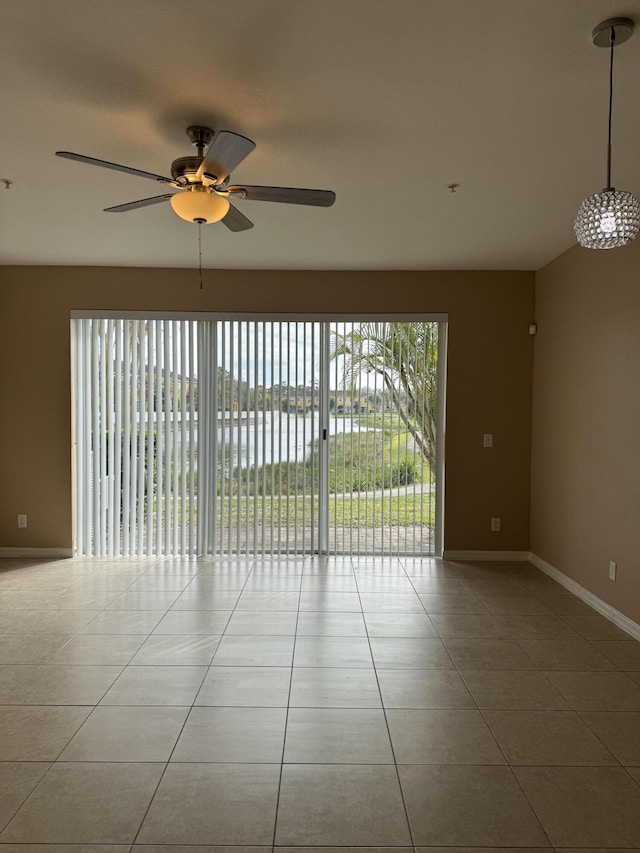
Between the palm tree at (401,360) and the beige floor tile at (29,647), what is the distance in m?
3.08

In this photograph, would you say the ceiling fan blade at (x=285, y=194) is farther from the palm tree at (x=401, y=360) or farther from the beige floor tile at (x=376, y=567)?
the beige floor tile at (x=376, y=567)

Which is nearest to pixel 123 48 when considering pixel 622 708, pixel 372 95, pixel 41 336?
pixel 372 95

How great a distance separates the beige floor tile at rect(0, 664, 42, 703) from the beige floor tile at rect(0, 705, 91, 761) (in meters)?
0.16

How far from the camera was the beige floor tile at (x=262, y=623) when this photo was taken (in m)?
3.57

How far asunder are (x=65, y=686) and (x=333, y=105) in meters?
2.87

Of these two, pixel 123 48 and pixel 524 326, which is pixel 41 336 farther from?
pixel 524 326

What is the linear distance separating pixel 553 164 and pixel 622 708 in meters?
2.60

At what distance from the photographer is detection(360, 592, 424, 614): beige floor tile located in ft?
13.1

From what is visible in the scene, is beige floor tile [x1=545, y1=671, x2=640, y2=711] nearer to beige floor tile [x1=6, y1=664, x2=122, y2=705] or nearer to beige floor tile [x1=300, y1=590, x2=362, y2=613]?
beige floor tile [x1=300, y1=590, x2=362, y2=613]

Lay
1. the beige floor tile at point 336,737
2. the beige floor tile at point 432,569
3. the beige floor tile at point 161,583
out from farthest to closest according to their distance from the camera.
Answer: the beige floor tile at point 432,569
the beige floor tile at point 161,583
the beige floor tile at point 336,737

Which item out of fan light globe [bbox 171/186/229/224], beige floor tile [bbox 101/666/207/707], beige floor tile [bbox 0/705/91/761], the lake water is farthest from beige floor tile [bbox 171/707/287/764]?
the lake water

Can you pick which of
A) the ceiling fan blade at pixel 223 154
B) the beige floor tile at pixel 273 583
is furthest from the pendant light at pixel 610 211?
the beige floor tile at pixel 273 583

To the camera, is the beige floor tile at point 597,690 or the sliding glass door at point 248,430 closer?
the beige floor tile at point 597,690

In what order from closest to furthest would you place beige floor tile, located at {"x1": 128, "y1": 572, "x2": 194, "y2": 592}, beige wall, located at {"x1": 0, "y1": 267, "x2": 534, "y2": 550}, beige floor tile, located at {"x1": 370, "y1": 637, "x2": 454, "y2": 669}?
beige floor tile, located at {"x1": 370, "y1": 637, "x2": 454, "y2": 669} < beige floor tile, located at {"x1": 128, "y1": 572, "x2": 194, "y2": 592} < beige wall, located at {"x1": 0, "y1": 267, "x2": 534, "y2": 550}
